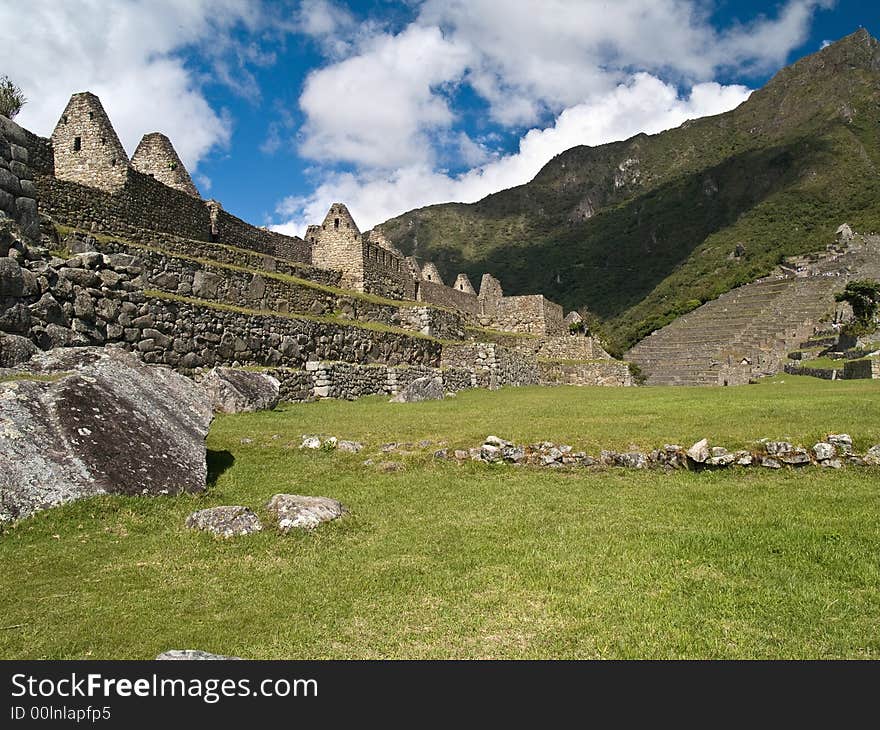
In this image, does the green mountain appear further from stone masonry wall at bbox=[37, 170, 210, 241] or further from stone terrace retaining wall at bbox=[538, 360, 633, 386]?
stone masonry wall at bbox=[37, 170, 210, 241]

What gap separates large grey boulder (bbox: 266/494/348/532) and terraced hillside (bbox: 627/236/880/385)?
31.5 metres

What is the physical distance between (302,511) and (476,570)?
79.1 inches

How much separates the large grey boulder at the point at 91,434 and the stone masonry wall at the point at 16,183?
10.6 ft

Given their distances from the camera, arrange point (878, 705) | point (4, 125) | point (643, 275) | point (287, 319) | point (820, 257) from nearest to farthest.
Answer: point (878, 705) → point (4, 125) → point (287, 319) → point (820, 257) → point (643, 275)

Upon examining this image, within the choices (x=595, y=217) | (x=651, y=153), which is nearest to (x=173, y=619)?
(x=595, y=217)

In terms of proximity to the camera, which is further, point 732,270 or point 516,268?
point 516,268

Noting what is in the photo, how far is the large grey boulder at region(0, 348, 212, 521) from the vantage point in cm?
558

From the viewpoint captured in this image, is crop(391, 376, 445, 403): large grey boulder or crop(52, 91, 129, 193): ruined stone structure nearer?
crop(391, 376, 445, 403): large grey boulder

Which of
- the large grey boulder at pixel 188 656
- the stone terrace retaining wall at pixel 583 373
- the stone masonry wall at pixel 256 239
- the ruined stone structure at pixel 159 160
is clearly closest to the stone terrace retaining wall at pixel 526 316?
the stone terrace retaining wall at pixel 583 373

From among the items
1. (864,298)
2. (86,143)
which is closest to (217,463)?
(86,143)

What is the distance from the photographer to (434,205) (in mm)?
141750

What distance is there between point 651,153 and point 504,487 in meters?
155

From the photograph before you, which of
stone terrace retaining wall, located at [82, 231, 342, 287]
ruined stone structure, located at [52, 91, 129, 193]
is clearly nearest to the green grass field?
stone terrace retaining wall, located at [82, 231, 342, 287]

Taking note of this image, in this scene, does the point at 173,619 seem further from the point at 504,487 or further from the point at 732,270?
the point at 732,270
